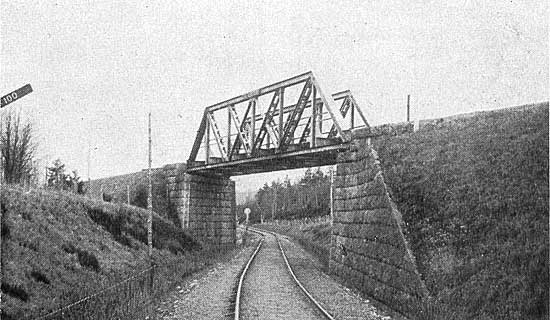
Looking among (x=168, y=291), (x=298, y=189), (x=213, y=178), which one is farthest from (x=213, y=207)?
(x=298, y=189)

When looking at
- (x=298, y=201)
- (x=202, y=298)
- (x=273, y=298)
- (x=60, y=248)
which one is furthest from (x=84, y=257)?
(x=298, y=201)

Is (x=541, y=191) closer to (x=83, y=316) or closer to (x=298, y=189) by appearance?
(x=83, y=316)

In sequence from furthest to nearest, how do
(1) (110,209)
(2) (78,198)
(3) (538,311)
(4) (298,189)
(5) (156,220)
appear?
1. (4) (298,189)
2. (5) (156,220)
3. (1) (110,209)
4. (2) (78,198)
5. (3) (538,311)

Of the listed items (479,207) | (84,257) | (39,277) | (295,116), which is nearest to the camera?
(479,207)

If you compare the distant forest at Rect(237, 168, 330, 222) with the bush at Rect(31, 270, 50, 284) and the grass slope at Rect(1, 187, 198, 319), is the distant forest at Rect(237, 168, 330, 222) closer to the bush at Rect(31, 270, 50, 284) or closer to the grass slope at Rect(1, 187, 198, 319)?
the grass slope at Rect(1, 187, 198, 319)

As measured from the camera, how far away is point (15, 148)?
93.1ft

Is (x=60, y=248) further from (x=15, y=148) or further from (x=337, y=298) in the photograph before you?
(x=15, y=148)

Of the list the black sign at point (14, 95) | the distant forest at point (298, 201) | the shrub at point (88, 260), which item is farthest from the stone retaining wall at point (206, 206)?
the distant forest at point (298, 201)

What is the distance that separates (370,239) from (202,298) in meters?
5.49

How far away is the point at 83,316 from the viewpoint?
10.6m

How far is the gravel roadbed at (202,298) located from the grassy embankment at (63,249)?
125cm

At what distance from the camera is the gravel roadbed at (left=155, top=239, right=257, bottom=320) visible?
11930mm

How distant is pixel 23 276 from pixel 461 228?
10502 millimetres

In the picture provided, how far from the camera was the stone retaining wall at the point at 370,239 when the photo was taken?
40.8 feet
